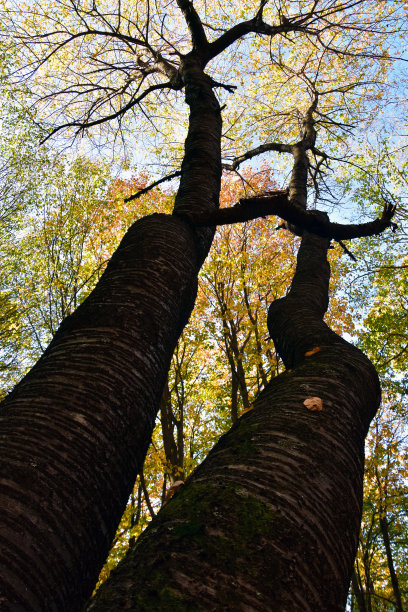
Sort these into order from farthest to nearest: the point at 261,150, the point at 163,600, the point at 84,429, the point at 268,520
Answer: the point at 261,150 → the point at 84,429 → the point at 268,520 → the point at 163,600

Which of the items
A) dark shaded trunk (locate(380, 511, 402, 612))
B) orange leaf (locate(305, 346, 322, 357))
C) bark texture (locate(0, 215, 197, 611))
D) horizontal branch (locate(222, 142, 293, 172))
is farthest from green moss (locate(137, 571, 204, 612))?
dark shaded trunk (locate(380, 511, 402, 612))

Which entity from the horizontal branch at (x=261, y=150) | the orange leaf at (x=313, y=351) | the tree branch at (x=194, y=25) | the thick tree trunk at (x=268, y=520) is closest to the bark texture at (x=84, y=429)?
the thick tree trunk at (x=268, y=520)

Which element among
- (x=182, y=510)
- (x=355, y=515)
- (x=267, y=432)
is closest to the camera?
(x=182, y=510)

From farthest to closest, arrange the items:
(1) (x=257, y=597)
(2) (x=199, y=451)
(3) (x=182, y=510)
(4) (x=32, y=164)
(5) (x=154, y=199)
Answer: (2) (x=199, y=451)
(5) (x=154, y=199)
(4) (x=32, y=164)
(3) (x=182, y=510)
(1) (x=257, y=597)

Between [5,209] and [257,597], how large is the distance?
41.2 ft

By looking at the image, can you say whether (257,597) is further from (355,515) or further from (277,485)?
(355,515)

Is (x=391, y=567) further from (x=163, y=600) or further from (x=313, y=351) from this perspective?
(x=163, y=600)

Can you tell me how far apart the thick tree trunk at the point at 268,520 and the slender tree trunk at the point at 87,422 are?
23 cm

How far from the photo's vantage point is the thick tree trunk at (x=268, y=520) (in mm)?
793

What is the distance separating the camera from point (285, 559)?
90 cm

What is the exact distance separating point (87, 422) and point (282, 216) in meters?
2.36

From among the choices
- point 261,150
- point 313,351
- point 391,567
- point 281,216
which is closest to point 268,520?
point 313,351

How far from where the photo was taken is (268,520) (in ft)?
3.22

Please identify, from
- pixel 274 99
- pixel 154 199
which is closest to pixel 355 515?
pixel 274 99
